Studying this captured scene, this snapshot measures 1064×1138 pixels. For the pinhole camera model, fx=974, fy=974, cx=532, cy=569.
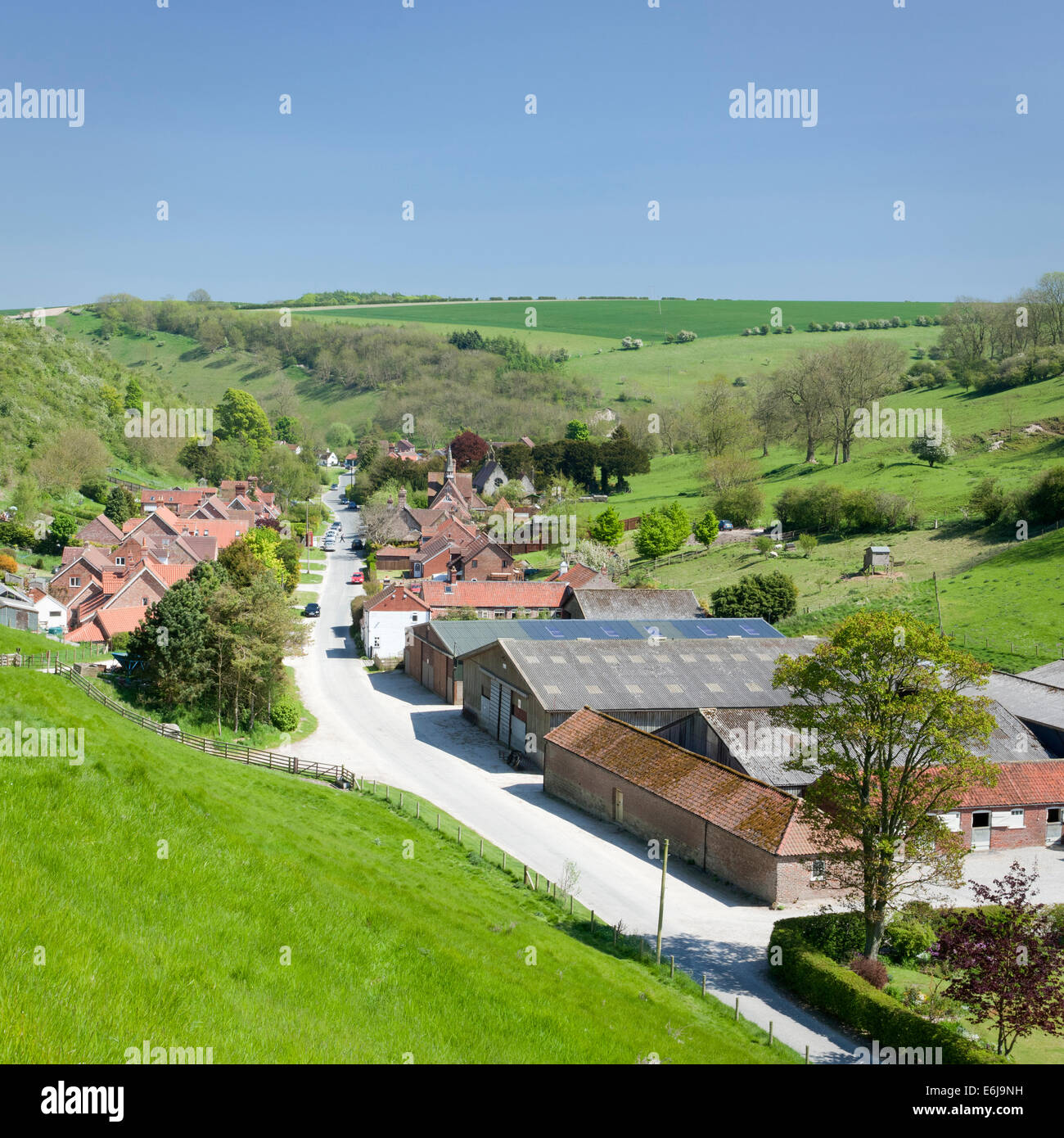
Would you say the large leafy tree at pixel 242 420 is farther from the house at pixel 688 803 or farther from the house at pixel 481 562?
the house at pixel 688 803

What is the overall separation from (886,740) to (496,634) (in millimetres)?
32125

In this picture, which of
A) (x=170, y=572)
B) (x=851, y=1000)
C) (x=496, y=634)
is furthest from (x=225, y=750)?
(x=170, y=572)

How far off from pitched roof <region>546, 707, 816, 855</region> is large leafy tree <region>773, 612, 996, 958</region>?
2096 millimetres

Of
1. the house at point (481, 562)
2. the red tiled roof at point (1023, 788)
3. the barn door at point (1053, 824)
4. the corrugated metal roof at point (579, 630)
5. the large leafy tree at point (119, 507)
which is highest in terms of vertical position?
the large leafy tree at point (119, 507)

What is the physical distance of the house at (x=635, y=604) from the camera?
210 feet

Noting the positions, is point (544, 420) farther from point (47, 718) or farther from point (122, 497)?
point (47, 718)

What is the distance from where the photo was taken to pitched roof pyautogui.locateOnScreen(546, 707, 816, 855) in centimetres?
2895

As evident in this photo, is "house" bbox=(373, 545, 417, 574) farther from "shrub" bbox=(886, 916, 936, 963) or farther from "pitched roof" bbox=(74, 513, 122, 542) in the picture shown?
"shrub" bbox=(886, 916, 936, 963)

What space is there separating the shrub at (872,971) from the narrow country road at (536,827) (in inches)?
74.8

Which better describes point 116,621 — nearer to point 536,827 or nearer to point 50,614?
point 50,614

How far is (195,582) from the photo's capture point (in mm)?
49688

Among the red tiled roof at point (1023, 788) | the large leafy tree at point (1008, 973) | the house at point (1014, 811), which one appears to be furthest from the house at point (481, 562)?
the large leafy tree at point (1008, 973)
